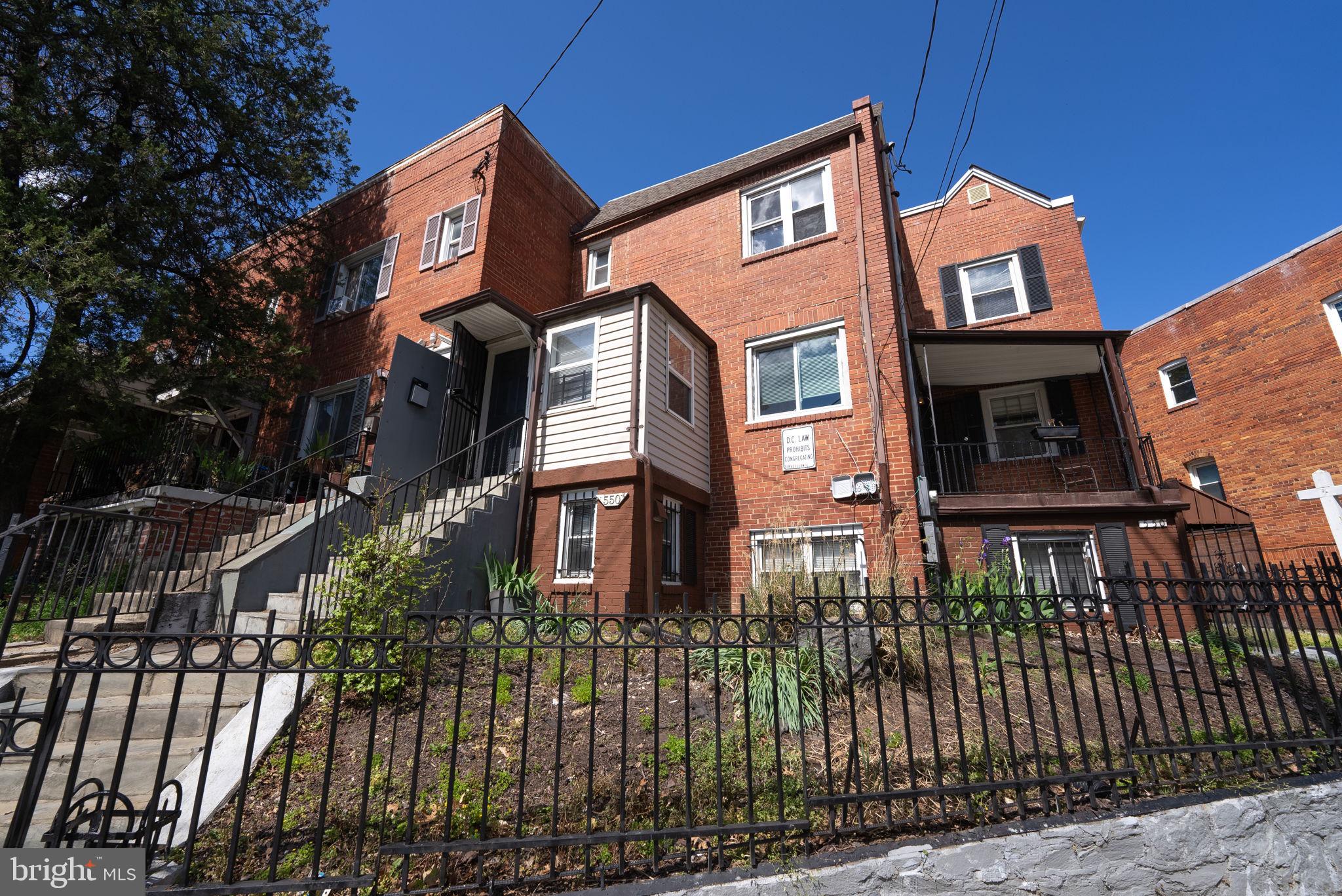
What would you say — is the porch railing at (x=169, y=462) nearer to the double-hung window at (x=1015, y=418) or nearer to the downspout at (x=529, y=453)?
the downspout at (x=529, y=453)

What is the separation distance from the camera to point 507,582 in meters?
7.87

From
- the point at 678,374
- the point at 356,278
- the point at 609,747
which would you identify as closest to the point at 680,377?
the point at 678,374

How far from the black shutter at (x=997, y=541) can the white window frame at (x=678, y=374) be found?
16.1ft

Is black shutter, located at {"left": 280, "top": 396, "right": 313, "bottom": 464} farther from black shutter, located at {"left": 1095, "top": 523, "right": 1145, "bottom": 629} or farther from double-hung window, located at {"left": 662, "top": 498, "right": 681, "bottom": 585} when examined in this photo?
black shutter, located at {"left": 1095, "top": 523, "right": 1145, "bottom": 629}

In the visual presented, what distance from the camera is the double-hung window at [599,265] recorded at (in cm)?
1365

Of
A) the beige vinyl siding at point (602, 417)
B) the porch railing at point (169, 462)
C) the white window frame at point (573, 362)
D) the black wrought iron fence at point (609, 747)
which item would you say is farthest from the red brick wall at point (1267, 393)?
the porch railing at point (169, 462)

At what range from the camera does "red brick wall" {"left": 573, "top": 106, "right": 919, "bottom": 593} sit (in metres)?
9.26

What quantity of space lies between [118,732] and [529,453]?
5.51 meters

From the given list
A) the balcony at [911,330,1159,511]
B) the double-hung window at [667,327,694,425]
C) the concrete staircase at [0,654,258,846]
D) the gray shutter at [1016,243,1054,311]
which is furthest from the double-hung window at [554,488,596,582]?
the gray shutter at [1016,243,1054,311]

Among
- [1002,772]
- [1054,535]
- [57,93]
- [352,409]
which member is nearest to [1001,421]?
[1054,535]

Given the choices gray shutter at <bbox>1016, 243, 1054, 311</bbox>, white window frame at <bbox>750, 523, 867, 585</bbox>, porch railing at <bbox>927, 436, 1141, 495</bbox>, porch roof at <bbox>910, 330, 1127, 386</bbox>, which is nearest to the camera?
white window frame at <bbox>750, 523, 867, 585</bbox>

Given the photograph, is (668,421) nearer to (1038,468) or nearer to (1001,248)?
(1038,468)

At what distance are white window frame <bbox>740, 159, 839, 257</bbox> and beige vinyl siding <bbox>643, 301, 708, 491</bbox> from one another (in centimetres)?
264

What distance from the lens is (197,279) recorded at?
481 inches
